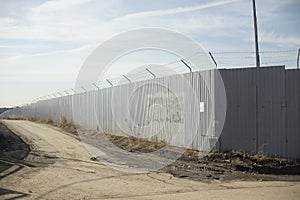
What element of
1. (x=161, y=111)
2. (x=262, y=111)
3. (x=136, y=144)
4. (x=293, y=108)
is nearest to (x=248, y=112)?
(x=262, y=111)

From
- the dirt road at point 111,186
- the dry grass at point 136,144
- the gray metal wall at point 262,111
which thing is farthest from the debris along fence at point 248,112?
the dirt road at point 111,186

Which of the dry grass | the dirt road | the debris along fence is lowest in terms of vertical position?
the dirt road

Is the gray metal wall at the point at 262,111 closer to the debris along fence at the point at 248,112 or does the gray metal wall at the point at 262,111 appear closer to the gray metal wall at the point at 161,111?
the debris along fence at the point at 248,112

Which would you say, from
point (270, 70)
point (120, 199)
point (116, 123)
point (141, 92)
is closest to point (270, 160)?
point (270, 70)

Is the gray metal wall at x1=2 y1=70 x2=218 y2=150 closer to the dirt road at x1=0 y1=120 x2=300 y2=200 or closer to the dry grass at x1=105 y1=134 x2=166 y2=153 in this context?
the dry grass at x1=105 y1=134 x2=166 y2=153

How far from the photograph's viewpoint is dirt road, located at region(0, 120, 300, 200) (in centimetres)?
1012

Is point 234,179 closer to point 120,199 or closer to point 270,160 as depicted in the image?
point 270,160

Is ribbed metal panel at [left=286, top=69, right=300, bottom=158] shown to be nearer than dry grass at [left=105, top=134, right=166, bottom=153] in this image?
Yes

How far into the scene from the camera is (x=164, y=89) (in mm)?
20219

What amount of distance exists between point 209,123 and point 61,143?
30.1 feet

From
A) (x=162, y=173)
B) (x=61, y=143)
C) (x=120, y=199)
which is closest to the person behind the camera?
(x=120, y=199)

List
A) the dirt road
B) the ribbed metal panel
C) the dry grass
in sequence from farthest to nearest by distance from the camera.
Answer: the dry grass < the ribbed metal panel < the dirt road

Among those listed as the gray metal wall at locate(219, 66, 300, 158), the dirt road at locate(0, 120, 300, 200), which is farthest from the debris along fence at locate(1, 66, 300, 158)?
the dirt road at locate(0, 120, 300, 200)

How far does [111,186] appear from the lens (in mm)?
11250
